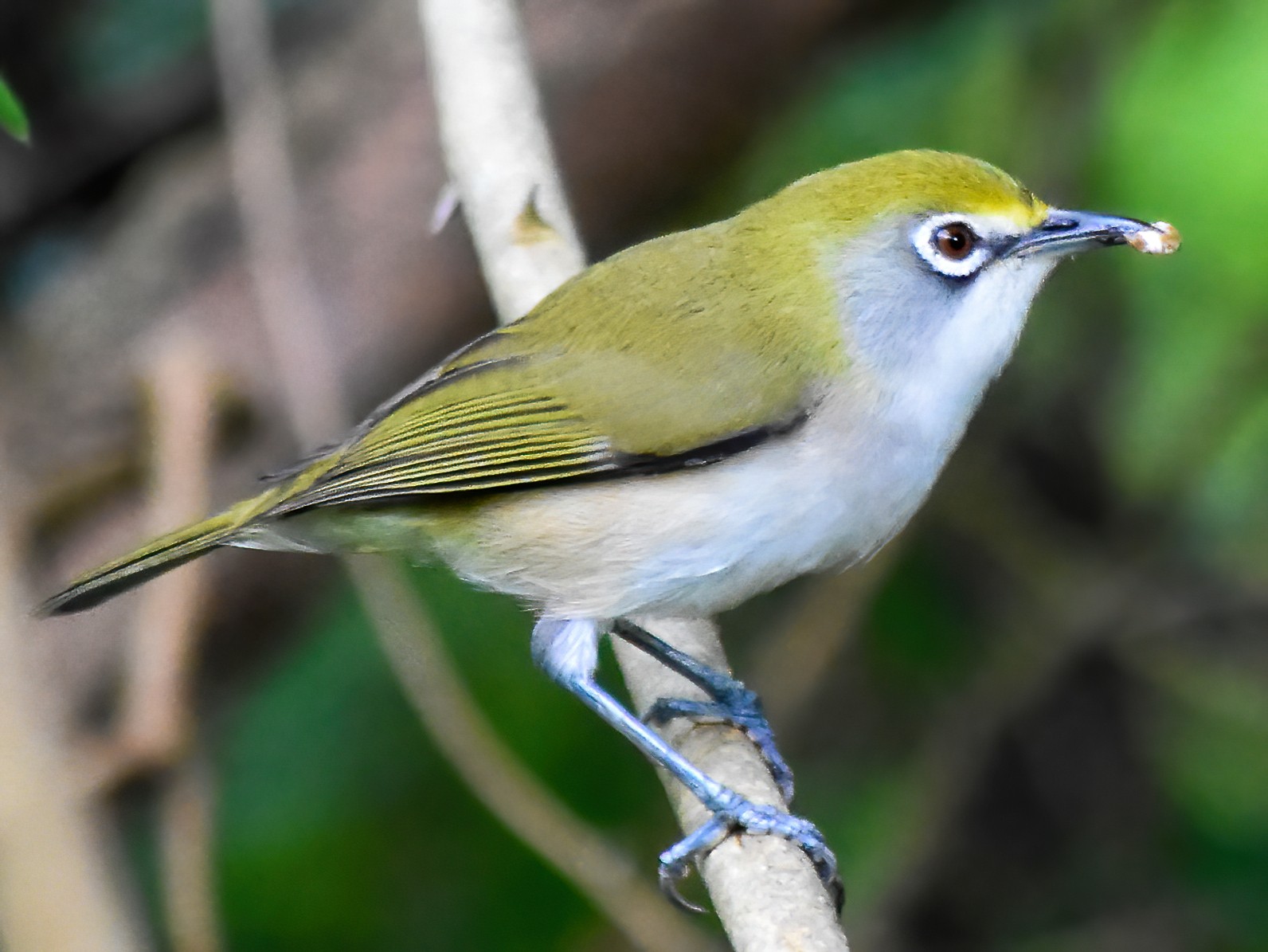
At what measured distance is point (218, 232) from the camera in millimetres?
4949

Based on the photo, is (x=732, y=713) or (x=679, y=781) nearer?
(x=679, y=781)

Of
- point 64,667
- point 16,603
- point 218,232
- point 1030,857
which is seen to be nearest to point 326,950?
point 64,667

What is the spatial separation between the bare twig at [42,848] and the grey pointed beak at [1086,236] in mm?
2288

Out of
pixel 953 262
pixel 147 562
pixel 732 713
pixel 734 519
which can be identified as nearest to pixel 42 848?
pixel 734 519

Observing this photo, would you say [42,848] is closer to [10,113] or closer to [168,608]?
[10,113]

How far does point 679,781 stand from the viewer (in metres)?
3.12

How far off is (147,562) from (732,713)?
4.33 feet

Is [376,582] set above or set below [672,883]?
above

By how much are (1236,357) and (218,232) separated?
3.30 metres

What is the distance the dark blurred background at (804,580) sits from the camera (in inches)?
181

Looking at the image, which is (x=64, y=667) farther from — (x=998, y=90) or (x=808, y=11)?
(x=998, y=90)

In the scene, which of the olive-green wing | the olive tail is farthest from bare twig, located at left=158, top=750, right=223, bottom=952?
the olive-green wing

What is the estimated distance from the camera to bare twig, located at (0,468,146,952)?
126 cm

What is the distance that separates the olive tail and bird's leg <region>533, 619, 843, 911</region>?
2.43 feet
